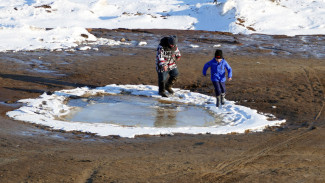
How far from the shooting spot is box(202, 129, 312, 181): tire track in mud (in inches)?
214

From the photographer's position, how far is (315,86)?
494 inches

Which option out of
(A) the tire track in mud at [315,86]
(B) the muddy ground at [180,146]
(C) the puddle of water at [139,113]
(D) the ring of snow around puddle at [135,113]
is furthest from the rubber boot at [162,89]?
(A) the tire track in mud at [315,86]

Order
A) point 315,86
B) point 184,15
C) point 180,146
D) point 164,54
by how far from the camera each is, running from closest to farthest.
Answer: point 180,146 < point 164,54 < point 315,86 < point 184,15

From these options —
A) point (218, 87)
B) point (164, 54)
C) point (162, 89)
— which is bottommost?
point (162, 89)

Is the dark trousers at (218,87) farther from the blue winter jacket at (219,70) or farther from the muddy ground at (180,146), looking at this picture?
the muddy ground at (180,146)

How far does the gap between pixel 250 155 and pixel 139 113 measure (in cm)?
352

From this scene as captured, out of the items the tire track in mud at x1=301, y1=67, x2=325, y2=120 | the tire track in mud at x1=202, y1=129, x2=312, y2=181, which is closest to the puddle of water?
the tire track in mud at x1=202, y1=129, x2=312, y2=181

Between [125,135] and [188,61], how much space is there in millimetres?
9931

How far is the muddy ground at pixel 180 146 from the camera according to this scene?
→ 17.5ft

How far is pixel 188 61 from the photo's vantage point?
1703 cm

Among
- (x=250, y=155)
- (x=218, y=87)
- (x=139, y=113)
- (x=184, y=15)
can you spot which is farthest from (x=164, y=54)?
(x=184, y=15)

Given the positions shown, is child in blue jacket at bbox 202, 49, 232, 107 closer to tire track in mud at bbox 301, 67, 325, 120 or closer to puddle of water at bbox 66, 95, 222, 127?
puddle of water at bbox 66, 95, 222, 127

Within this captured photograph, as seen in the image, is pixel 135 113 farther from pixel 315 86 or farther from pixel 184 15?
pixel 184 15

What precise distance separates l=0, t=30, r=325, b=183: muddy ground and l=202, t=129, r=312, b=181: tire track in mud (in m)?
0.01
